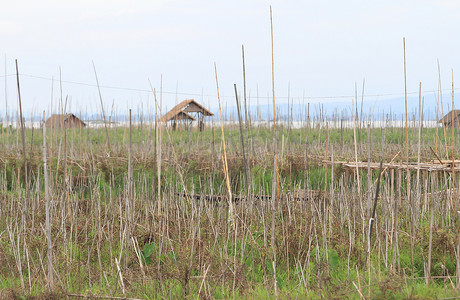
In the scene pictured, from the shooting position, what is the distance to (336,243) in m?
3.45

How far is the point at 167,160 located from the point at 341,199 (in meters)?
3.29

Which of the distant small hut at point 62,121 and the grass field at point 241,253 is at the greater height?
the distant small hut at point 62,121

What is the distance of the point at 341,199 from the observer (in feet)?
11.7

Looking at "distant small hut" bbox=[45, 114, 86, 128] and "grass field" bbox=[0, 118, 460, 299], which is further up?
"distant small hut" bbox=[45, 114, 86, 128]

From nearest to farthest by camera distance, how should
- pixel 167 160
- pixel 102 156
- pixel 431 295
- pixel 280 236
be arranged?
pixel 431 295, pixel 280 236, pixel 167 160, pixel 102 156

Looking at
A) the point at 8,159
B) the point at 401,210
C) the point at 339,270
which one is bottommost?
the point at 339,270

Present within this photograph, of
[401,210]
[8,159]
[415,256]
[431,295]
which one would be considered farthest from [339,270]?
[8,159]

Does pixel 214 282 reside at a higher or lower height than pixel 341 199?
lower

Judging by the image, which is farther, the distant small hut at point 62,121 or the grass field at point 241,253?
the distant small hut at point 62,121

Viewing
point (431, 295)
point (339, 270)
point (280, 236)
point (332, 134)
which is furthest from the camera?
point (332, 134)

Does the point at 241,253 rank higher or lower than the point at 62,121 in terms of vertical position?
lower

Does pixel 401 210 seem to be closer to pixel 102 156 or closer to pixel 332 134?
pixel 102 156

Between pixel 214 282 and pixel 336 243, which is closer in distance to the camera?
pixel 214 282

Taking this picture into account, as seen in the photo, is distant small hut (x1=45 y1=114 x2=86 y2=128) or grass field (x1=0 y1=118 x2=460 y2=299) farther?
distant small hut (x1=45 y1=114 x2=86 y2=128)
